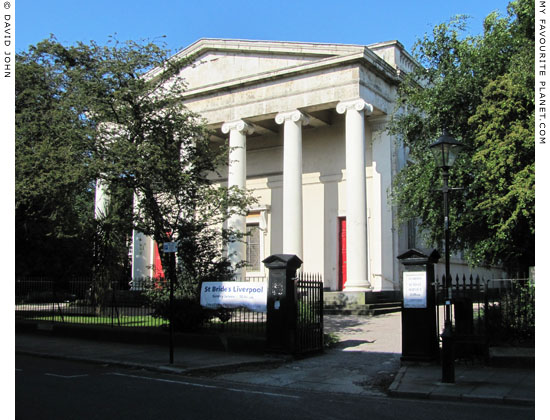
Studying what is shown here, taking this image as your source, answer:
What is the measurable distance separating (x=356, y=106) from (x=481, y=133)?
996 centimetres

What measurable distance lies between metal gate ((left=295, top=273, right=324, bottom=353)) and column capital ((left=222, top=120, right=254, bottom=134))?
45.8ft

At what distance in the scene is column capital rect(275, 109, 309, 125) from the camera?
78.9 ft

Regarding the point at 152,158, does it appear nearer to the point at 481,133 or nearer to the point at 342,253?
the point at 481,133

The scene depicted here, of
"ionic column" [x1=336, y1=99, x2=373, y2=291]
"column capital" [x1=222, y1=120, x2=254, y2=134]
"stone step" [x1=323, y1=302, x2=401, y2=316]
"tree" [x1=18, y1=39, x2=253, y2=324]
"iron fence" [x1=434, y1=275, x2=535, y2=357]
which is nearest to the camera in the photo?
"iron fence" [x1=434, y1=275, x2=535, y2=357]

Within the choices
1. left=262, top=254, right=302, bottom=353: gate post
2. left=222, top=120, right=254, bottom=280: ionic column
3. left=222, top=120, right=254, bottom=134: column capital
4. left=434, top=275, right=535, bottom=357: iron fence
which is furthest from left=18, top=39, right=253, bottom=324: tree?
left=222, top=120, right=254, bottom=134: column capital

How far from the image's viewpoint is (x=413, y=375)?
981 cm

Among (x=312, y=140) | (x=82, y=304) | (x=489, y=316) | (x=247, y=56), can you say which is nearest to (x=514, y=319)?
(x=489, y=316)

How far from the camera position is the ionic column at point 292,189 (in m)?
23.1

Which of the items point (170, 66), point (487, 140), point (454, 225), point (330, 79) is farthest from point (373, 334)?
point (330, 79)

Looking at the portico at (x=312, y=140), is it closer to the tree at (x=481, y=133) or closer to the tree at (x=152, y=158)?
the tree at (x=481, y=133)

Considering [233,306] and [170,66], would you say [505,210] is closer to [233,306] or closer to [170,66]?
[233,306]

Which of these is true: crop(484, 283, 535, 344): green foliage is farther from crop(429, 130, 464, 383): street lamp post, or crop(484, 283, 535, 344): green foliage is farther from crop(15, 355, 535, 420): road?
crop(15, 355, 535, 420): road

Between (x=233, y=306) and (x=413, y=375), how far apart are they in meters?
5.01

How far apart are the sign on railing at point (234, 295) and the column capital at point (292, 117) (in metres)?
12.2
